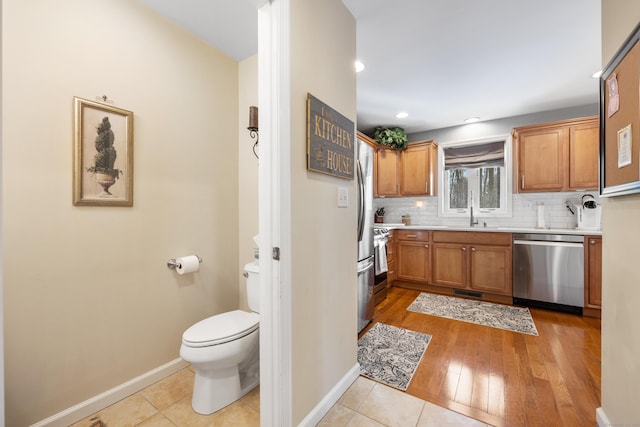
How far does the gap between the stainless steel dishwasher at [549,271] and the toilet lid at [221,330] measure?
119 inches

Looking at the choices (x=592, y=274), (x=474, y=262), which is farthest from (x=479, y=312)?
(x=592, y=274)

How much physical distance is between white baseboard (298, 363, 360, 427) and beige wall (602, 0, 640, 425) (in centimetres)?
128

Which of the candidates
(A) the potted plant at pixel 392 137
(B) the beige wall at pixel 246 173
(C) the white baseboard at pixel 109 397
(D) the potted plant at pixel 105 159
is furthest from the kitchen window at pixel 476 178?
(D) the potted plant at pixel 105 159

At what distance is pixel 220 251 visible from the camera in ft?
7.39

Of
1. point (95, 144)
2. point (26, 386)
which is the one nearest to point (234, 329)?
point (26, 386)

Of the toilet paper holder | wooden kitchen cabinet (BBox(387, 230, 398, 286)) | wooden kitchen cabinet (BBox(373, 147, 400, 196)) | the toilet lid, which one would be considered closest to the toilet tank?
the toilet lid

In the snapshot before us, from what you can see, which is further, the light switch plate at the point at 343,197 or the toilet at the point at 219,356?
the light switch plate at the point at 343,197

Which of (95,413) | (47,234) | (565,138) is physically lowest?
(95,413)

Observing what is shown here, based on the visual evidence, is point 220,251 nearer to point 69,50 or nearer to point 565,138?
point 69,50

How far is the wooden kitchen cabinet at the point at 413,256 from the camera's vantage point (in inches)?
145

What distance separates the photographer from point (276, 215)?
1265mm

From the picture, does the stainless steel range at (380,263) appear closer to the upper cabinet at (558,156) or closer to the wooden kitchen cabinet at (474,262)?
the wooden kitchen cabinet at (474,262)

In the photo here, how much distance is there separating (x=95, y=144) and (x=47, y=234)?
552mm

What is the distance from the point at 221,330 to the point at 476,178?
391 cm
